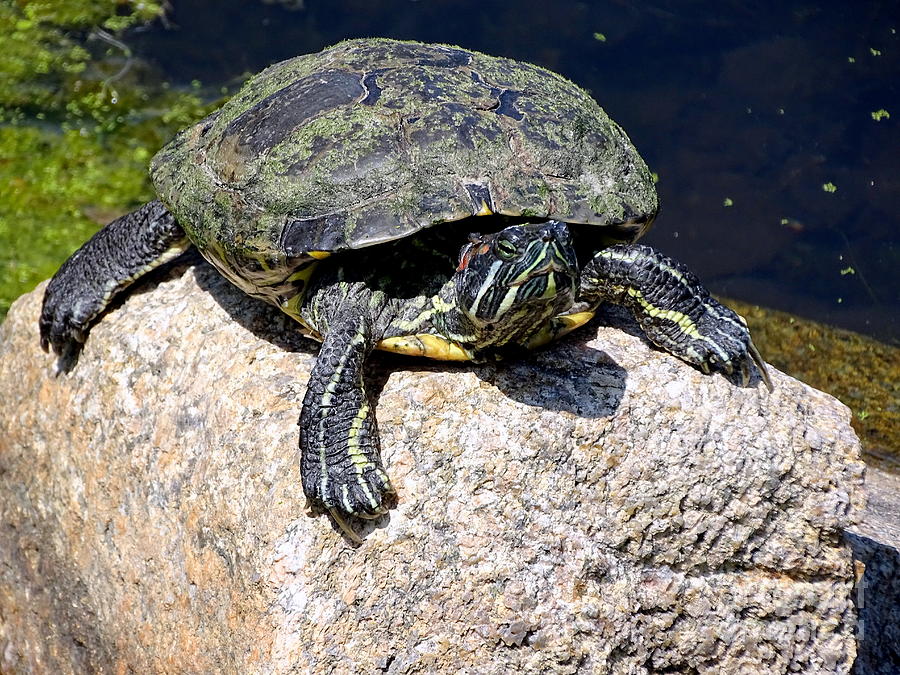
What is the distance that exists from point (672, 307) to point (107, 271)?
2.69m

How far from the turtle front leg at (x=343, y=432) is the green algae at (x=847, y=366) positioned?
3.71 metres

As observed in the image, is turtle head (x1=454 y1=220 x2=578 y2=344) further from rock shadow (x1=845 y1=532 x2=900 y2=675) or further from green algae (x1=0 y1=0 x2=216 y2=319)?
green algae (x1=0 y1=0 x2=216 y2=319)

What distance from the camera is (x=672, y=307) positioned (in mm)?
3613

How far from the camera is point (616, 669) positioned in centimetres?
323

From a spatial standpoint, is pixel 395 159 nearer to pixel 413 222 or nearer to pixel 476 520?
pixel 413 222

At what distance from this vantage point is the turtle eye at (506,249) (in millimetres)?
2965

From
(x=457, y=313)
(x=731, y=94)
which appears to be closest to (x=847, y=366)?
(x=731, y=94)

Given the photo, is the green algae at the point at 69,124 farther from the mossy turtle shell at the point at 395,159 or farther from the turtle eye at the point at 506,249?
the turtle eye at the point at 506,249

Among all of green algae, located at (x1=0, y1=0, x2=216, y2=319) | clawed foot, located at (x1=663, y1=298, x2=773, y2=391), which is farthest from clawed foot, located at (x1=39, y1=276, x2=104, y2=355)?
clawed foot, located at (x1=663, y1=298, x2=773, y2=391)

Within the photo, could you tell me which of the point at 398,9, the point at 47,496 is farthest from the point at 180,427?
the point at 398,9

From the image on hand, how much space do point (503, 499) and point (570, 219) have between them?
110 centimetres

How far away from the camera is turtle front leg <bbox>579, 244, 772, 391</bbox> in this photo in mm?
3559

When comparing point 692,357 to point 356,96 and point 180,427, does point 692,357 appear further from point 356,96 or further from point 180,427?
point 180,427

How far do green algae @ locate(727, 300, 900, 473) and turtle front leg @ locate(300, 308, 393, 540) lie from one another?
371 centimetres
